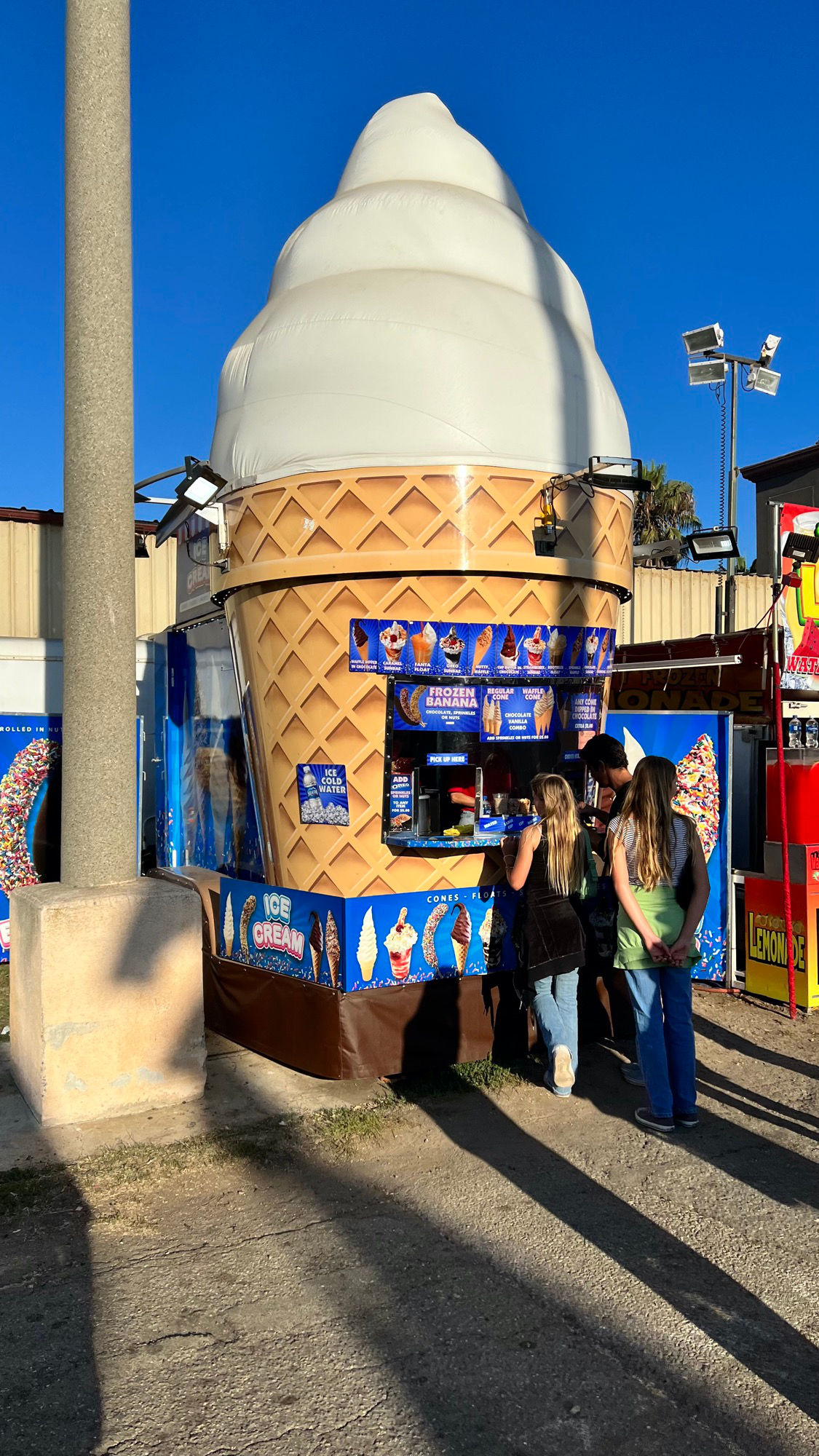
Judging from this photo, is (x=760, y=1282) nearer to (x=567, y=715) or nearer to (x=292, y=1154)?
(x=292, y=1154)

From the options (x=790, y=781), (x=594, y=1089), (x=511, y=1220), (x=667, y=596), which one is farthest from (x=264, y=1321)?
(x=667, y=596)

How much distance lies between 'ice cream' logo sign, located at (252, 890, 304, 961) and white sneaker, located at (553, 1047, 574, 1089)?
145 cm

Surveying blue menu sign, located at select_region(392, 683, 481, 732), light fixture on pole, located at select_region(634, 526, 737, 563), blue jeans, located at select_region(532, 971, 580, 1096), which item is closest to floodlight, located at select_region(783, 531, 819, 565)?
light fixture on pole, located at select_region(634, 526, 737, 563)

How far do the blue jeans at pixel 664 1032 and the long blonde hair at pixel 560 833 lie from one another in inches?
23.8

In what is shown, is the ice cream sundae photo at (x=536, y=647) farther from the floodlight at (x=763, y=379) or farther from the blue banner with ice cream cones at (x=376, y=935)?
the floodlight at (x=763, y=379)

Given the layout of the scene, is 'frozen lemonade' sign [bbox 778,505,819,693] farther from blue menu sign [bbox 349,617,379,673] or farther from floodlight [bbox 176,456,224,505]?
floodlight [bbox 176,456,224,505]

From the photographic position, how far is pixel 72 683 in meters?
5.02

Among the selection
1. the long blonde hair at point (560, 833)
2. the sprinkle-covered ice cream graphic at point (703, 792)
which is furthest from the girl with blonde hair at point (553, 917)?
the sprinkle-covered ice cream graphic at point (703, 792)

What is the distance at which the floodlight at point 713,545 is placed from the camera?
7684 mm

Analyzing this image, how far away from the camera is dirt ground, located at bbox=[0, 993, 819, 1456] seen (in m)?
2.82

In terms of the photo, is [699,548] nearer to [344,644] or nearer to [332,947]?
[344,644]

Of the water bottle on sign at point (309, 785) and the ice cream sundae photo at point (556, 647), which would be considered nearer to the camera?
the water bottle on sign at point (309, 785)

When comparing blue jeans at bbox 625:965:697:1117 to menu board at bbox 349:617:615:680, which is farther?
menu board at bbox 349:617:615:680

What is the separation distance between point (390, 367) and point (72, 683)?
2384 mm
